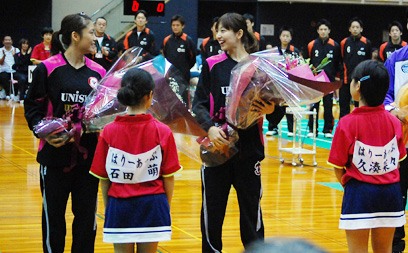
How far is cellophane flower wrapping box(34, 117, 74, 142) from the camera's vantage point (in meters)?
3.47

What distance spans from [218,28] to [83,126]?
103 cm

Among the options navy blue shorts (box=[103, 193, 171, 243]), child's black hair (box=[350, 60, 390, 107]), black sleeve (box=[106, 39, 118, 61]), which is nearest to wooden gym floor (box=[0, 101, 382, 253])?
child's black hair (box=[350, 60, 390, 107])

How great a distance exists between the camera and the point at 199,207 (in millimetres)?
5891

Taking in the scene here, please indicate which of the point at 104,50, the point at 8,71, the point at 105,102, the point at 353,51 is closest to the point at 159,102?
the point at 105,102

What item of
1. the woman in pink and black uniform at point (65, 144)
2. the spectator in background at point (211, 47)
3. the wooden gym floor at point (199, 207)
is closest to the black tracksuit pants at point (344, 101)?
the spectator in background at point (211, 47)

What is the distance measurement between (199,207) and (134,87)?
3.06 meters

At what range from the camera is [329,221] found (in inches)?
215

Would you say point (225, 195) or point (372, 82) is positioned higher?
point (372, 82)

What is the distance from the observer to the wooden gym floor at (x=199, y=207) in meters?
4.72

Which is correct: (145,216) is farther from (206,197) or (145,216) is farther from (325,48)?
(325,48)

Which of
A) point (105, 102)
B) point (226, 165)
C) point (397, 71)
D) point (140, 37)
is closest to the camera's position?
point (105, 102)

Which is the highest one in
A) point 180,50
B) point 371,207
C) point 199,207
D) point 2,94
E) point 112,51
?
point 180,50

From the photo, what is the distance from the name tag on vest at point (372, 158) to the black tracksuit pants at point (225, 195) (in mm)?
708

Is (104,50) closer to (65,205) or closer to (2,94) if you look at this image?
(65,205)
